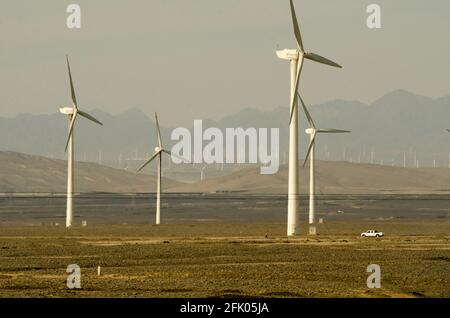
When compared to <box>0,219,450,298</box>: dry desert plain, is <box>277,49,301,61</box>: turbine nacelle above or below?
above

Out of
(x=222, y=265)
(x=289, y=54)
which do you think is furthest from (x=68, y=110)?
(x=222, y=265)

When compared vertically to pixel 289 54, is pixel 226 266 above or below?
below

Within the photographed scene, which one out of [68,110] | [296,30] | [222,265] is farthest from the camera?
[68,110]

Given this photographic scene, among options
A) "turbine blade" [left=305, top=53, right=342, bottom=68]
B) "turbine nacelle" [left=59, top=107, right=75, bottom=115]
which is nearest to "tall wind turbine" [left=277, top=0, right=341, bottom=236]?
"turbine blade" [left=305, top=53, right=342, bottom=68]

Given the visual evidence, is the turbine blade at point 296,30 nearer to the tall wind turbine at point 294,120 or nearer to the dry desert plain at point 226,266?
the tall wind turbine at point 294,120

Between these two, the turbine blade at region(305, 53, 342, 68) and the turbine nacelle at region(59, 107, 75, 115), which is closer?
the turbine blade at region(305, 53, 342, 68)

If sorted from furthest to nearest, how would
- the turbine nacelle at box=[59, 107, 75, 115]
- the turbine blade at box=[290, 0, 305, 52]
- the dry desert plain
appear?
1. the turbine nacelle at box=[59, 107, 75, 115]
2. the turbine blade at box=[290, 0, 305, 52]
3. the dry desert plain

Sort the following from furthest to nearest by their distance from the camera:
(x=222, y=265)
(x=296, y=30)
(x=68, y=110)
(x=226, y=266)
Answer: (x=68, y=110)
(x=296, y=30)
(x=222, y=265)
(x=226, y=266)

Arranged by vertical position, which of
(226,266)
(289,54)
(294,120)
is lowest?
(226,266)

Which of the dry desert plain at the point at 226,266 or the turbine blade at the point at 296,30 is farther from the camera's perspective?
the turbine blade at the point at 296,30

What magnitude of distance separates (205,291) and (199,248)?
110 feet

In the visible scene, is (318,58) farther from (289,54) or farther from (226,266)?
(226,266)

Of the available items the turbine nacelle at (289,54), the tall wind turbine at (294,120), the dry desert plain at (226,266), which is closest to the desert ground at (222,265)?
the dry desert plain at (226,266)

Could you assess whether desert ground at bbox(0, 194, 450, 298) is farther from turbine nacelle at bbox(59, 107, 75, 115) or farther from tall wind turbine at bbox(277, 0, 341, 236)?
turbine nacelle at bbox(59, 107, 75, 115)
